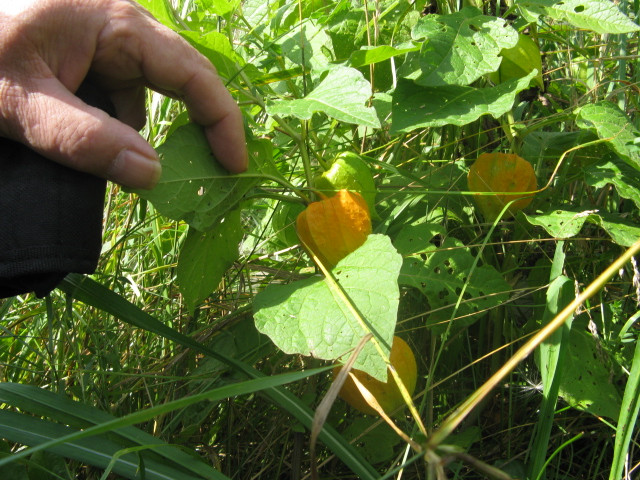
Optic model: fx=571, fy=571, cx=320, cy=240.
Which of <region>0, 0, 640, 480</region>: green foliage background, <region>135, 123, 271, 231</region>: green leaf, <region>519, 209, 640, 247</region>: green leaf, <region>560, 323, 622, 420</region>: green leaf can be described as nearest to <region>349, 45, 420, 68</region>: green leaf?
<region>0, 0, 640, 480</region>: green foliage background

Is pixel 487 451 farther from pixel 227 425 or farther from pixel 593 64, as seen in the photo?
pixel 593 64

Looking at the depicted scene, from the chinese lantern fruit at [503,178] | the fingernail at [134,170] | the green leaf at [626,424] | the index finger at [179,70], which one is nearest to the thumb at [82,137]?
the fingernail at [134,170]

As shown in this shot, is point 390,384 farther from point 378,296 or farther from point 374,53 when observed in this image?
point 374,53

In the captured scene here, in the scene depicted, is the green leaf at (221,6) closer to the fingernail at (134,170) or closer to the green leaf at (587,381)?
the fingernail at (134,170)

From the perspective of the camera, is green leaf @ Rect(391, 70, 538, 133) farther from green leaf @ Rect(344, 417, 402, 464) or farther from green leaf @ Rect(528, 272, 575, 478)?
green leaf @ Rect(344, 417, 402, 464)

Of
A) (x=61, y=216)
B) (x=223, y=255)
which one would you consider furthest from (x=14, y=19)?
(x=223, y=255)
